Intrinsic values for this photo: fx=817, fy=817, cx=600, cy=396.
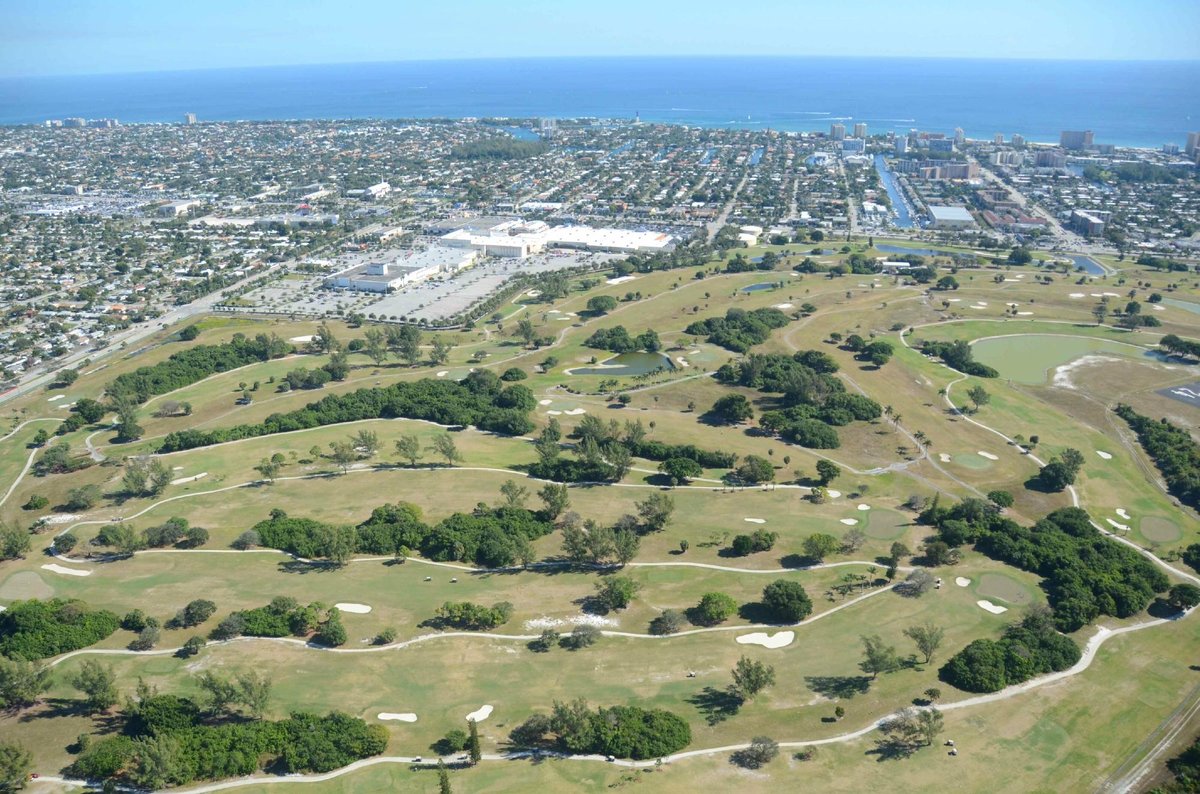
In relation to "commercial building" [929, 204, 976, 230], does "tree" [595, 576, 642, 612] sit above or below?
below

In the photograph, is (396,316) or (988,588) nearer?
(988,588)

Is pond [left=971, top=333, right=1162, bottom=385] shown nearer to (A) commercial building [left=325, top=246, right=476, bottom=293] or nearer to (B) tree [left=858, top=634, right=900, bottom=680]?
(B) tree [left=858, top=634, right=900, bottom=680]

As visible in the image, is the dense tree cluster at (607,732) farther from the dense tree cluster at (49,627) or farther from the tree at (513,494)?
the dense tree cluster at (49,627)

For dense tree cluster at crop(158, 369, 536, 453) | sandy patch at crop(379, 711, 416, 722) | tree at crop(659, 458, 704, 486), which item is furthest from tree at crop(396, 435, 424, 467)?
sandy patch at crop(379, 711, 416, 722)

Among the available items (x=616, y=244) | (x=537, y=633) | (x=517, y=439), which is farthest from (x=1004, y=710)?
(x=616, y=244)

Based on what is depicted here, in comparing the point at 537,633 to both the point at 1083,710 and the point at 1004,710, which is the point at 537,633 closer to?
the point at 1004,710

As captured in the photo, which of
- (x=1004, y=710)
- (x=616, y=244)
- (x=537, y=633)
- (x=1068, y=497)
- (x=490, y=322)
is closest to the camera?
(x=1004, y=710)

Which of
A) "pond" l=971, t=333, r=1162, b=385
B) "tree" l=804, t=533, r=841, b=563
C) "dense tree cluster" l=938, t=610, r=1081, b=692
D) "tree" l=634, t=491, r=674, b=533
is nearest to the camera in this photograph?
"dense tree cluster" l=938, t=610, r=1081, b=692
